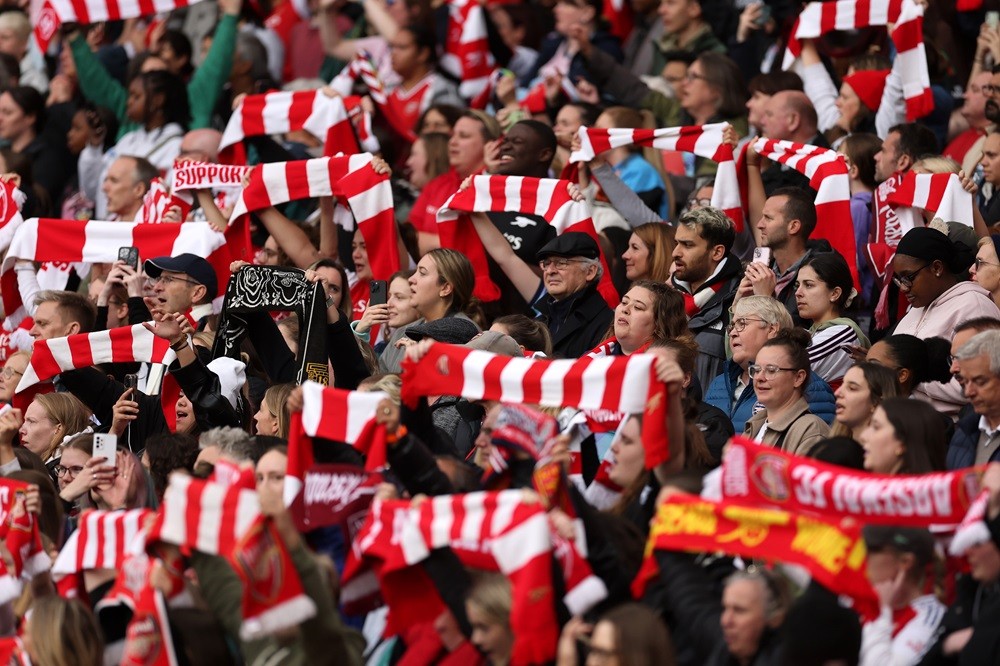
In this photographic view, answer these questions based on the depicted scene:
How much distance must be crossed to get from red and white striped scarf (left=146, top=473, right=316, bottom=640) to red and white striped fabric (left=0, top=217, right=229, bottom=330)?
440cm

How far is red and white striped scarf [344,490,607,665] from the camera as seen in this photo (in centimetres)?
631

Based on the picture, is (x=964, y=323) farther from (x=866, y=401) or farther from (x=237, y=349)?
(x=237, y=349)

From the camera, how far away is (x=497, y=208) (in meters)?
10.8

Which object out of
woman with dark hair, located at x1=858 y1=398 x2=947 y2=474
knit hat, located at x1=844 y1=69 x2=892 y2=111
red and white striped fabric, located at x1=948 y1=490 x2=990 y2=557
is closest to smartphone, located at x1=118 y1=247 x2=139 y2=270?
knit hat, located at x1=844 y1=69 x2=892 y2=111

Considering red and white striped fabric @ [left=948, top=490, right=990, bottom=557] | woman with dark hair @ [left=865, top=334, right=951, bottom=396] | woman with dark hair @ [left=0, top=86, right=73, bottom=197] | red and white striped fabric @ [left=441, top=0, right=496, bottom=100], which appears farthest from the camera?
red and white striped fabric @ [left=441, top=0, right=496, bottom=100]

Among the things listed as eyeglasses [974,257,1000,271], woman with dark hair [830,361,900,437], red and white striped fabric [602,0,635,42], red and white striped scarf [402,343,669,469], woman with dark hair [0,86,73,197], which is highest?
red and white striped scarf [402,343,669,469]

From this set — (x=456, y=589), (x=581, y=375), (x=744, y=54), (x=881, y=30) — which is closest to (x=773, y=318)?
(x=581, y=375)

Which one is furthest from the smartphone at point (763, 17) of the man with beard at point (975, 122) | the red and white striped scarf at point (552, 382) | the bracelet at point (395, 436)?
the bracelet at point (395, 436)

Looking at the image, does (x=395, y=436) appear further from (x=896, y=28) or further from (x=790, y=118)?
(x=896, y=28)

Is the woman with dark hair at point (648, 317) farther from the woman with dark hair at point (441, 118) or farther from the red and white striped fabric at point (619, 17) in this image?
the red and white striped fabric at point (619, 17)

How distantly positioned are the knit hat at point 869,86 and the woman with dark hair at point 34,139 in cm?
602

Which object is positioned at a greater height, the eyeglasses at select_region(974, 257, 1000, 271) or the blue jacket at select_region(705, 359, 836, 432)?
the eyeglasses at select_region(974, 257, 1000, 271)

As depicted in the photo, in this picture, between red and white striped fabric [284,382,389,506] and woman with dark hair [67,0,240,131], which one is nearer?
red and white striped fabric [284,382,389,506]

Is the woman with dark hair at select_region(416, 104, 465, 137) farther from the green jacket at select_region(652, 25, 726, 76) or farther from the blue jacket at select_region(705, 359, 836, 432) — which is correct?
the blue jacket at select_region(705, 359, 836, 432)
